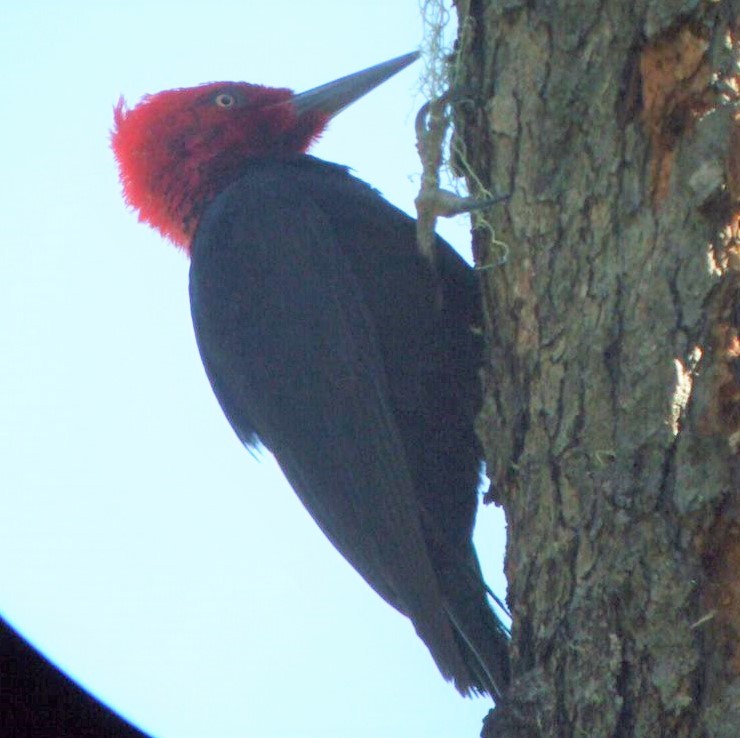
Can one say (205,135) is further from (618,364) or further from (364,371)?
(618,364)

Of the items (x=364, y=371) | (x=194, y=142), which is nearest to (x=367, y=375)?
(x=364, y=371)

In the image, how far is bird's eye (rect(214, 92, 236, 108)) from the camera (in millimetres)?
4293

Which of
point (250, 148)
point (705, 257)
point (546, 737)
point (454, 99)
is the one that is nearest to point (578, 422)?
point (705, 257)

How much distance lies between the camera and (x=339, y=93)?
14.3ft

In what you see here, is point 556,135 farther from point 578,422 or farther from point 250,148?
point 250,148

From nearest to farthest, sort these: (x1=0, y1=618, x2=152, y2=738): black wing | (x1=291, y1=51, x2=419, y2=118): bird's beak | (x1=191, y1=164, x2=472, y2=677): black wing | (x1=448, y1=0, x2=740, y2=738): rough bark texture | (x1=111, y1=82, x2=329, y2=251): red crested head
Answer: (x1=0, y1=618, x2=152, y2=738): black wing, (x1=448, y1=0, x2=740, y2=738): rough bark texture, (x1=191, y1=164, x2=472, y2=677): black wing, (x1=111, y1=82, x2=329, y2=251): red crested head, (x1=291, y1=51, x2=419, y2=118): bird's beak

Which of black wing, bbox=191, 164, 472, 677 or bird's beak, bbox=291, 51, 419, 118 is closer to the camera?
black wing, bbox=191, 164, 472, 677

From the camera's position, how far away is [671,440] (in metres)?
2.10

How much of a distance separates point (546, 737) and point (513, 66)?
1444 mm

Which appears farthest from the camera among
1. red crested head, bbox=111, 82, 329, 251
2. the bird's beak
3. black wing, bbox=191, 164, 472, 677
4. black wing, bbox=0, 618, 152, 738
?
the bird's beak

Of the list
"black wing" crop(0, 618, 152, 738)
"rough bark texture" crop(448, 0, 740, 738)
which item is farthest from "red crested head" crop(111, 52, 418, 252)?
"black wing" crop(0, 618, 152, 738)

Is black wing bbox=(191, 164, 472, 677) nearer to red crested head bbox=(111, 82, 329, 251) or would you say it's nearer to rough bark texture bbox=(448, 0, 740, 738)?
red crested head bbox=(111, 82, 329, 251)

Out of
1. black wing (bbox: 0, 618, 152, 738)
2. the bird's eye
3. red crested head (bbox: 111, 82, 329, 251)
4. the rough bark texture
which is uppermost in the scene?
the bird's eye

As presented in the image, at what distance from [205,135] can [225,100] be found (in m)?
0.22
